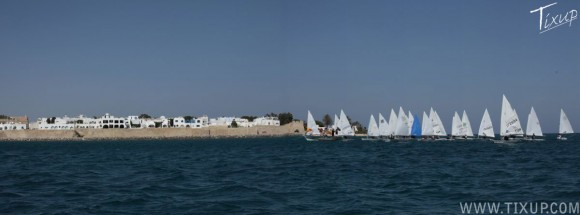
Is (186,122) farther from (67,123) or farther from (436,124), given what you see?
(436,124)

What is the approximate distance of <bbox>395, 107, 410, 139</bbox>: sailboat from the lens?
82875mm

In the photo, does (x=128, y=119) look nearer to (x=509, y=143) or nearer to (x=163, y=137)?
(x=163, y=137)

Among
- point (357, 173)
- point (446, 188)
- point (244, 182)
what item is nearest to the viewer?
point (446, 188)

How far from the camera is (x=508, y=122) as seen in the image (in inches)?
2589

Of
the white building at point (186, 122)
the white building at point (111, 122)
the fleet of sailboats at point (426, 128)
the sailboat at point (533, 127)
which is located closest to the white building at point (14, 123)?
the white building at point (111, 122)

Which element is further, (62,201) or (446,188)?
(446,188)

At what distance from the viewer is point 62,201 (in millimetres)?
19391

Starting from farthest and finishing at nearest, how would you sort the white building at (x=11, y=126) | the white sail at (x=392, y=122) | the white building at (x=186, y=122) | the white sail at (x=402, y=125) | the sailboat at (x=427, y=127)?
the white building at (x=186, y=122)
the white building at (x=11, y=126)
the white sail at (x=392, y=122)
the sailboat at (x=427, y=127)
the white sail at (x=402, y=125)

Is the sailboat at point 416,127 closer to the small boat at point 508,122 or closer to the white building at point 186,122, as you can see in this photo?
the small boat at point 508,122

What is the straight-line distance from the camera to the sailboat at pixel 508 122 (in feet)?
212

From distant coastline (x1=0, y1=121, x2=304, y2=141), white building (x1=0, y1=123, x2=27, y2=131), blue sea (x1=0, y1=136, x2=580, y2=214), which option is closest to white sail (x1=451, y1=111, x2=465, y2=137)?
blue sea (x1=0, y1=136, x2=580, y2=214)

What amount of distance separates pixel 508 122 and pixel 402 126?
1969cm

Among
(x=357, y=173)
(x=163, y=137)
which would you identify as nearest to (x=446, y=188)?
(x=357, y=173)

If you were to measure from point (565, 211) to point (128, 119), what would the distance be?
17470 centimetres
